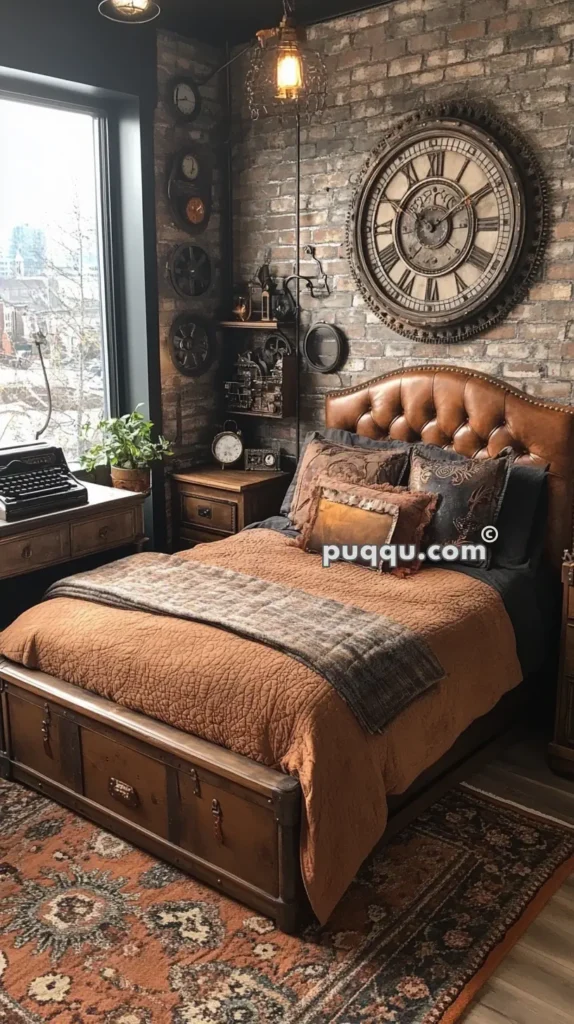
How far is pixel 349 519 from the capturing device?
3.44m

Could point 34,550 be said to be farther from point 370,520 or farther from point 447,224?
point 447,224

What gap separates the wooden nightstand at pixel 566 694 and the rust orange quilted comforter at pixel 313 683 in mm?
164

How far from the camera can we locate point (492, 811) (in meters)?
2.91

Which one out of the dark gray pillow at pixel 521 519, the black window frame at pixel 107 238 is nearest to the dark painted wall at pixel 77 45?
the black window frame at pixel 107 238

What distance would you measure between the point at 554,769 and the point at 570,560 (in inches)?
29.7

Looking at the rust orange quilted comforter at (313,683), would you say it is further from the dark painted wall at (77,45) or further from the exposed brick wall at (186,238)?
the dark painted wall at (77,45)

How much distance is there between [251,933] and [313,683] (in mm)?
668

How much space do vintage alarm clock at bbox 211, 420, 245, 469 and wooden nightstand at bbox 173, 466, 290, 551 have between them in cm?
6

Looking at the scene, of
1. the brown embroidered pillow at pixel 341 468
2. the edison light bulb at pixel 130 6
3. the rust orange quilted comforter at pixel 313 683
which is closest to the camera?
the rust orange quilted comforter at pixel 313 683

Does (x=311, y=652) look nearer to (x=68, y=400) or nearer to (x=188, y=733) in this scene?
(x=188, y=733)

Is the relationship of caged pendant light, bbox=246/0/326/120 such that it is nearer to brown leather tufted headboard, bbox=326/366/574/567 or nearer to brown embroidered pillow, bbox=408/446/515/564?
brown leather tufted headboard, bbox=326/366/574/567

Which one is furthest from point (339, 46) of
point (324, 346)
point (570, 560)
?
point (570, 560)

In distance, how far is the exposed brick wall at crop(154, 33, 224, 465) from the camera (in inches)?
166

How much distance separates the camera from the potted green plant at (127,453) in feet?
13.3
